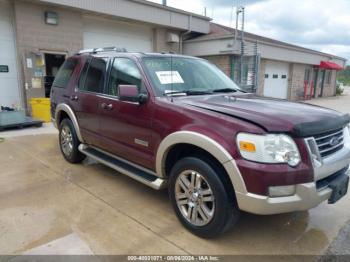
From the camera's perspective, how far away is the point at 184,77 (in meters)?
3.64

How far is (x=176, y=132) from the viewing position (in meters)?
2.89

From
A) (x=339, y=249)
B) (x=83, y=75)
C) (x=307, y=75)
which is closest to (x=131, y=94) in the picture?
(x=83, y=75)

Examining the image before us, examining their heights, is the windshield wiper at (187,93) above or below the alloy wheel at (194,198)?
above

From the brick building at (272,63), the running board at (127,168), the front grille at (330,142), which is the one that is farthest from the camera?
the brick building at (272,63)

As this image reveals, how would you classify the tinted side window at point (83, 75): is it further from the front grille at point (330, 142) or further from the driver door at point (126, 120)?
the front grille at point (330, 142)

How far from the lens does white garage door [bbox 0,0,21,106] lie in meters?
8.87

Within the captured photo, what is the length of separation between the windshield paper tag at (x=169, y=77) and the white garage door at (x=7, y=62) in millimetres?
7775

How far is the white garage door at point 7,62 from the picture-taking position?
8867mm

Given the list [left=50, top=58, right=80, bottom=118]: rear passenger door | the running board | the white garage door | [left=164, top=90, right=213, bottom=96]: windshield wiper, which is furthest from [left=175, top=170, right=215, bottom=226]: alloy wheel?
the white garage door

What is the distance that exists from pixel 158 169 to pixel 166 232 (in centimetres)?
67

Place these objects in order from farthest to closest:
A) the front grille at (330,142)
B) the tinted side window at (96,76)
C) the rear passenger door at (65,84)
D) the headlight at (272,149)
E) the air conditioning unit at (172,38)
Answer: the air conditioning unit at (172,38) → the rear passenger door at (65,84) → the tinted side window at (96,76) → the front grille at (330,142) → the headlight at (272,149)

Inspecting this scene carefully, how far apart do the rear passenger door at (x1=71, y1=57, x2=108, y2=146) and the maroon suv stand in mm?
23

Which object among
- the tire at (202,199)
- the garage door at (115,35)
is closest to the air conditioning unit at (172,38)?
the garage door at (115,35)

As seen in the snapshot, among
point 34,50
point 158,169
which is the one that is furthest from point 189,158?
point 34,50
